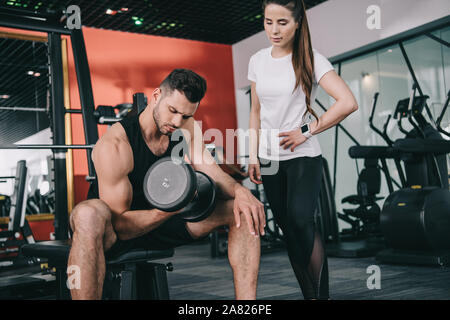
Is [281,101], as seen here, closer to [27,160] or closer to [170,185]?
[170,185]

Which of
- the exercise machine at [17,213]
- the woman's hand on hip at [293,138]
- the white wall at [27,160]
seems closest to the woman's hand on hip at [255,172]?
the woman's hand on hip at [293,138]

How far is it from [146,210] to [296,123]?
70 cm

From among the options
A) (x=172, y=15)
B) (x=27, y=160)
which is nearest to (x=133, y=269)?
(x=27, y=160)

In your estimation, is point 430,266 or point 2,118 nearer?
point 430,266

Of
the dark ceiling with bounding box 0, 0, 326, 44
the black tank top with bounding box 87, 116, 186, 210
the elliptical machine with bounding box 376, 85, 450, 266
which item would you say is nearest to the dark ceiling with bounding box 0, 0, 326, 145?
the dark ceiling with bounding box 0, 0, 326, 44

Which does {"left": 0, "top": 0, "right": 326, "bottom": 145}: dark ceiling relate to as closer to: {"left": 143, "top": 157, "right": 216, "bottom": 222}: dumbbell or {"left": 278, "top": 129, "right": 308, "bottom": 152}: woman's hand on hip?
{"left": 278, "top": 129, "right": 308, "bottom": 152}: woman's hand on hip

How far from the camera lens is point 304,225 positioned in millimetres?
1685

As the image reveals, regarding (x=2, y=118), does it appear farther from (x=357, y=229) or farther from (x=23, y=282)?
(x=357, y=229)

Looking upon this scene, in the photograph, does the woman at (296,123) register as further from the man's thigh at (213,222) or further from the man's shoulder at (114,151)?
the man's shoulder at (114,151)

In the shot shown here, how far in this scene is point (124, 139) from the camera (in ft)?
5.13

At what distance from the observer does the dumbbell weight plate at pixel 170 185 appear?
1.20 metres

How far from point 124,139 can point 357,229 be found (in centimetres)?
388

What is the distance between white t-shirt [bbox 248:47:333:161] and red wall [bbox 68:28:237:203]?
402cm
